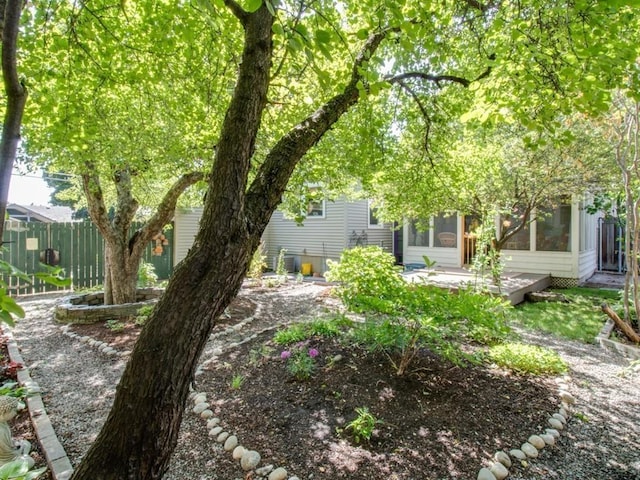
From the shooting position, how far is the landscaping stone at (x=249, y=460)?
91.8 inches

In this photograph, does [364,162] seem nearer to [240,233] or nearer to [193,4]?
[193,4]

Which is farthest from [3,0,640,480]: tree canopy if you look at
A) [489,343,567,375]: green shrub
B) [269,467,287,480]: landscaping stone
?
[489,343,567,375]: green shrub

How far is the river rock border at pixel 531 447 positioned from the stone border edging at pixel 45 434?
2.72 m

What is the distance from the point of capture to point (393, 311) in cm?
330

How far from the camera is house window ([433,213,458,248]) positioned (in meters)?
11.5

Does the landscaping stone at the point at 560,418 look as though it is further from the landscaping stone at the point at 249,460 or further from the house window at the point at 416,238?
the house window at the point at 416,238

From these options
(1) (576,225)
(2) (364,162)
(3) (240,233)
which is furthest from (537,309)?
(3) (240,233)

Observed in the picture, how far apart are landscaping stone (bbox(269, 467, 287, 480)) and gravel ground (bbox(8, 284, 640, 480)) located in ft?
1.37

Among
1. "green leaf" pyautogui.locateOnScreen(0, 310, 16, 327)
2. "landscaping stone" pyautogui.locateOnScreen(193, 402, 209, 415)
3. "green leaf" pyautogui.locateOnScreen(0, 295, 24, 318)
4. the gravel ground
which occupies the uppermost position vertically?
"green leaf" pyautogui.locateOnScreen(0, 295, 24, 318)

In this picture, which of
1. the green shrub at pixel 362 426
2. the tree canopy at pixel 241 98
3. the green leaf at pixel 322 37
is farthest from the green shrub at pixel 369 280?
the green leaf at pixel 322 37

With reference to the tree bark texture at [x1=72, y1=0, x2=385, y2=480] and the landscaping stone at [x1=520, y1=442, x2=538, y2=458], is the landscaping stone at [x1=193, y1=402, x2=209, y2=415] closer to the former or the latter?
the tree bark texture at [x1=72, y1=0, x2=385, y2=480]

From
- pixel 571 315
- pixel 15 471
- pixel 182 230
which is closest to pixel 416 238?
pixel 571 315

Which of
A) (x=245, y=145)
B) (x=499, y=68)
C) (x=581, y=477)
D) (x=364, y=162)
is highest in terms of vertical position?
(x=499, y=68)

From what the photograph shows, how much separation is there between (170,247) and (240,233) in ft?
37.4
